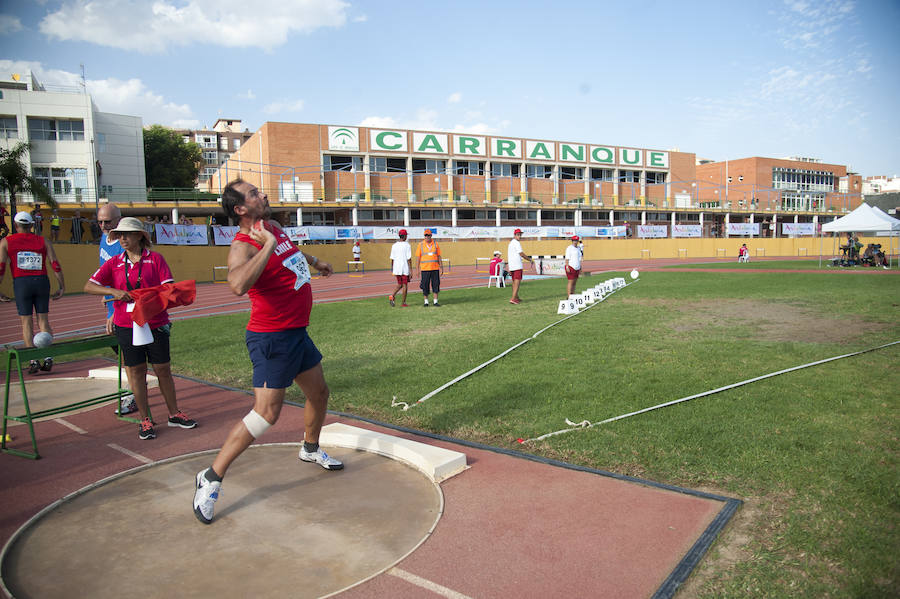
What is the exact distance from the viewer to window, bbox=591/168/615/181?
62.1 m

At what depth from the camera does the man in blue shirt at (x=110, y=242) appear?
5316mm

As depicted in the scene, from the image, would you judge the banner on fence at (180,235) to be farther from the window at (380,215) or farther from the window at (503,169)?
the window at (503,169)

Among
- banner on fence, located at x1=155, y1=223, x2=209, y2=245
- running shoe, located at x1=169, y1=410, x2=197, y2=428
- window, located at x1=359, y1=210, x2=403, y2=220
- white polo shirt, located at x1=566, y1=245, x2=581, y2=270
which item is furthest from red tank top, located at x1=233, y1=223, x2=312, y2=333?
window, located at x1=359, y1=210, x2=403, y2=220

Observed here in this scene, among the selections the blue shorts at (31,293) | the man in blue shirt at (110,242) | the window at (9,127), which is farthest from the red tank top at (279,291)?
the window at (9,127)

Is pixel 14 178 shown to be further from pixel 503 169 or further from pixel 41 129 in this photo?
pixel 503 169

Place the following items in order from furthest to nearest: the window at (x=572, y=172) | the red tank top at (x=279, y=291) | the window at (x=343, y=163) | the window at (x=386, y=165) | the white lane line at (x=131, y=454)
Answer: the window at (x=572, y=172), the window at (x=386, y=165), the window at (x=343, y=163), the white lane line at (x=131, y=454), the red tank top at (x=279, y=291)

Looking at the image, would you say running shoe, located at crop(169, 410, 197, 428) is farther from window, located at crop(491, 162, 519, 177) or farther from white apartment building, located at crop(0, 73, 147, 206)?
window, located at crop(491, 162, 519, 177)

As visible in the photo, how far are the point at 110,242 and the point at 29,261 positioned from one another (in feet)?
9.27

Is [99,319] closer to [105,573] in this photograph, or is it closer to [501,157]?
[105,573]

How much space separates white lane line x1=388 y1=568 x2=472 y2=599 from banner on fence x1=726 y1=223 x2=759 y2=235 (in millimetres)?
58394

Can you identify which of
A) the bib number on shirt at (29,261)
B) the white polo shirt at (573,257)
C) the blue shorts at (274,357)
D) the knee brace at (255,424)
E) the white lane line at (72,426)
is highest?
the bib number on shirt at (29,261)

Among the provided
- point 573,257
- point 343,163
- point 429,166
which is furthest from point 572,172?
point 573,257

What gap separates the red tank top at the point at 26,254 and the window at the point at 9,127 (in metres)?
42.1

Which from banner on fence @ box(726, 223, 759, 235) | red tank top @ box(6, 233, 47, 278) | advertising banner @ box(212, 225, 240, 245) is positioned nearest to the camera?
red tank top @ box(6, 233, 47, 278)
